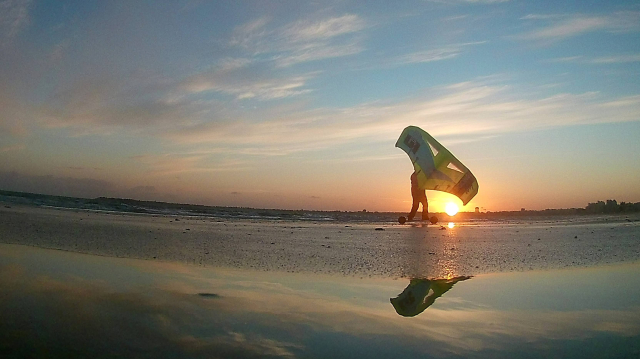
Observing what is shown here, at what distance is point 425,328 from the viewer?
10.4 ft

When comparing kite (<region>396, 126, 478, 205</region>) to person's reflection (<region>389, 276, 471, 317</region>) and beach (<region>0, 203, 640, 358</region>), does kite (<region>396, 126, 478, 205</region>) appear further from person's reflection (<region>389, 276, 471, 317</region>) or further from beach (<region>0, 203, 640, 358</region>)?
person's reflection (<region>389, 276, 471, 317</region>)

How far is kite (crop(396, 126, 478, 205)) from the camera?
1798 cm

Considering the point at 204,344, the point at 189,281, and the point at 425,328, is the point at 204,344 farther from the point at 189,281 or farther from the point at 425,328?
the point at 189,281

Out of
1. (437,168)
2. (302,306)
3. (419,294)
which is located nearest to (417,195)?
(437,168)

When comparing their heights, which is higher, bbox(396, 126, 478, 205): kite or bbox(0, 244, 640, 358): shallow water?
bbox(396, 126, 478, 205): kite

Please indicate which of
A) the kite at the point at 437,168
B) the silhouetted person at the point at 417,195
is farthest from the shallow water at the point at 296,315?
the silhouetted person at the point at 417,195

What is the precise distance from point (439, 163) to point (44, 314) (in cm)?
1676

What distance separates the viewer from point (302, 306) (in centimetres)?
380

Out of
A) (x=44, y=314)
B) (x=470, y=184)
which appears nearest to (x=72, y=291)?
(x=44, y=314)

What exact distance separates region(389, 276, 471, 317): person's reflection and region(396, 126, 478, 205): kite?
13.2m

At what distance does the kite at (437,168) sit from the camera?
18.0 metres

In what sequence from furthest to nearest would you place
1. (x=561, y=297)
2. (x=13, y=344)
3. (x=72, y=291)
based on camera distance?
1. (x=561, y=297)
2. (x=72, y=291)
3. (x=13, y=344)

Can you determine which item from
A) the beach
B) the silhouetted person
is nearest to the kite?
the silhouetted person

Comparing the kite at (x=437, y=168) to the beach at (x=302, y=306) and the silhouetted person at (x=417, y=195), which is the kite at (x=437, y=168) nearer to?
the silhouetted person at (x=417, y=195)
